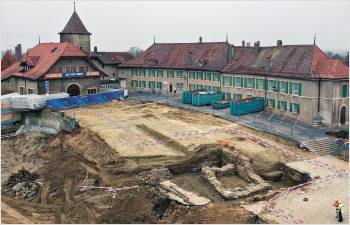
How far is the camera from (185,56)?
197 feet

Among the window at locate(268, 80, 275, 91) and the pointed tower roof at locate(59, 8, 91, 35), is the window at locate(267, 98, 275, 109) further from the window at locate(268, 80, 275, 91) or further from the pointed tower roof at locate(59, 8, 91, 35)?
the pointed tower roof at locate(59, 8, 91, 35)

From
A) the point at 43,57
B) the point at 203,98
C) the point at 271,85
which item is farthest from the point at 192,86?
the point at 43,57

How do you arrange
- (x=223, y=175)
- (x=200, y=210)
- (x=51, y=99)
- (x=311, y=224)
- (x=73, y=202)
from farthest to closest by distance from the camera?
(x=51, y=99)
(x=223, y=175)
(x=73, y=202)
(x=200, y=210)
(x=311, y=224)

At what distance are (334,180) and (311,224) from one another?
7.58 meters

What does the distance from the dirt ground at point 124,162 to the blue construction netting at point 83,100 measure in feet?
6.01

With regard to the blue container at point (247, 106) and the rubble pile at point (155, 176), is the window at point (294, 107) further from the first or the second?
the rubble pile at point (155, 176)

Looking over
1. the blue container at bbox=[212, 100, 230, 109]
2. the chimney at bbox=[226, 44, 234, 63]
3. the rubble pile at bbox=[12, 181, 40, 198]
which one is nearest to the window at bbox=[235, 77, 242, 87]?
the blue container at bbox=[212, 100, 230, 109]

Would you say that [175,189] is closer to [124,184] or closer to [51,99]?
[124,184]

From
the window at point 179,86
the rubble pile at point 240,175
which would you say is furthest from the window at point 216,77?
the rubble pile at point 240,175

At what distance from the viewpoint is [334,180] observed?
29672mm

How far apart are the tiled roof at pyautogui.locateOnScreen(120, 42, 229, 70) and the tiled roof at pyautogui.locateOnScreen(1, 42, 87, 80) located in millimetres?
13024

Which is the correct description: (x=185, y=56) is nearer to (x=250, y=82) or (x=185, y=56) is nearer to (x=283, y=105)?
(x=250, y=82)

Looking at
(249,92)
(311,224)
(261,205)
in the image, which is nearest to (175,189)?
(261,205)

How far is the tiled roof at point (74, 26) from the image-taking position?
63.6 meters
